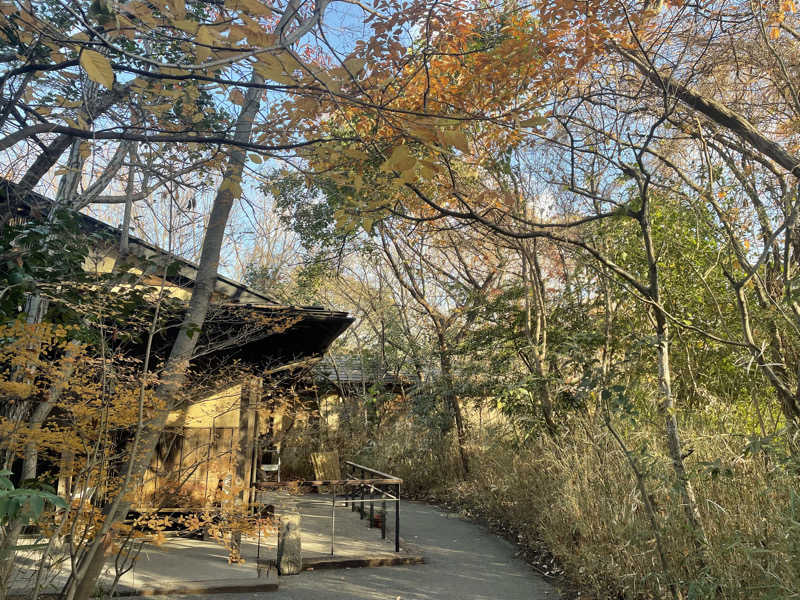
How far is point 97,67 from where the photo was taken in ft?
5.53

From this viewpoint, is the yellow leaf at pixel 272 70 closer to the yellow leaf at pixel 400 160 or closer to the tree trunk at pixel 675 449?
the yellow leaf at pixel 400 160

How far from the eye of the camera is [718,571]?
3.52 m

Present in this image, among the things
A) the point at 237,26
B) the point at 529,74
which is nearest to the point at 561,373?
the point at 529,74

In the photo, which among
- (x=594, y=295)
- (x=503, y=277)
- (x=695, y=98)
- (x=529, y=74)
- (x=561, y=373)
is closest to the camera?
(x=695, y=98)

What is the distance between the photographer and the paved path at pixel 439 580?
5.30m

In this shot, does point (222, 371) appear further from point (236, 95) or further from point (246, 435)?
point (236, 95)

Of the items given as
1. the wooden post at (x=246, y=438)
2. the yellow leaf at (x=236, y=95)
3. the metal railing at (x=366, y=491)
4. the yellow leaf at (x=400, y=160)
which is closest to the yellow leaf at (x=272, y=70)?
the yellow leaf at (x=400, y=160)

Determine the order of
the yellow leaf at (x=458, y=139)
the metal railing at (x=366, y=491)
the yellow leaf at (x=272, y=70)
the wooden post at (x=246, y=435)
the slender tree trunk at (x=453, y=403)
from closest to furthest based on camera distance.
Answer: the yellow leaf at (x=272, y=70) → the yellow leaf at (x=458, y=139) → the metal railing at (x=366, y=491) → the wooden post at (x=246, y=435) → the slender tree trunk at (x=453, y=403)

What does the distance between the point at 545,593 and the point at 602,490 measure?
1131 millimetres

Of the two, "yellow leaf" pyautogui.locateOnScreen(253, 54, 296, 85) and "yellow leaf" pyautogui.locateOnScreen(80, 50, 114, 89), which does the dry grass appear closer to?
"yellow leaf" pyautogui.locateOnScreen(253, 54, 296, 85)

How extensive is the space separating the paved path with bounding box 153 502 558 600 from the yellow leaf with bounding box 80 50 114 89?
492cm

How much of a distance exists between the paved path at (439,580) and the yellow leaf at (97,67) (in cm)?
492

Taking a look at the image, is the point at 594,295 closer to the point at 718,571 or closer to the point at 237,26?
the point at 718,571

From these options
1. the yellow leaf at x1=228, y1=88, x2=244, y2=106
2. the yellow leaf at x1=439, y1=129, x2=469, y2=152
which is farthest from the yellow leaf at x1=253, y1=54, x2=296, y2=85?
the yellow leaf at x1=228, y1=88, x2=244, y2=106
